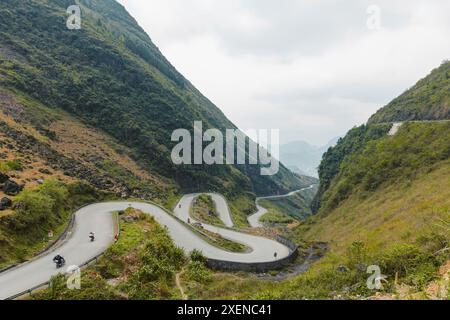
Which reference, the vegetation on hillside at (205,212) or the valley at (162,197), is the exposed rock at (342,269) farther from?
the vegetation on hillside at (205,212)

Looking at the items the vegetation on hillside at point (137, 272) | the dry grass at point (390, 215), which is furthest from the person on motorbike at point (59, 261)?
the dry grass at point (390, 215)

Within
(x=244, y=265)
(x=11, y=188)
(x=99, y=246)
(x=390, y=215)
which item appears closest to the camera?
(x=99, y=246)

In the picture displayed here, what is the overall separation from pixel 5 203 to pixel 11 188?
3939 mm

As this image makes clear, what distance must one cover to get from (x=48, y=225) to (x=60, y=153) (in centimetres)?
2745

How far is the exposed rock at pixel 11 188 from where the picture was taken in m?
32.7

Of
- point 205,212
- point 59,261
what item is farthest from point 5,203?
point 205,212

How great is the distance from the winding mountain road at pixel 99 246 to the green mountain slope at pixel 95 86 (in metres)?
32.5

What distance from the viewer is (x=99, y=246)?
28.8 m

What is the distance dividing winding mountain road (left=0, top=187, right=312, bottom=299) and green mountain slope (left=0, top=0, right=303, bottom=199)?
107ft

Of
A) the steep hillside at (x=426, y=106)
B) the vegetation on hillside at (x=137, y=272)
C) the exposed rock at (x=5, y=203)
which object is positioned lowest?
the vegetation on hillside at (x=137, y=272)

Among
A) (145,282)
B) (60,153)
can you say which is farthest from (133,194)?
(145,282)

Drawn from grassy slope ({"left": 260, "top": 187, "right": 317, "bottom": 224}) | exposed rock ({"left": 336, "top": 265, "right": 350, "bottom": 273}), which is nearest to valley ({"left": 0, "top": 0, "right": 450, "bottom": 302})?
exposed rock ({"left": 336, "top": 265, "right": 350, "bottom": 273})

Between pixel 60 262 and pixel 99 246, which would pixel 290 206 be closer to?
pixel 99 246
